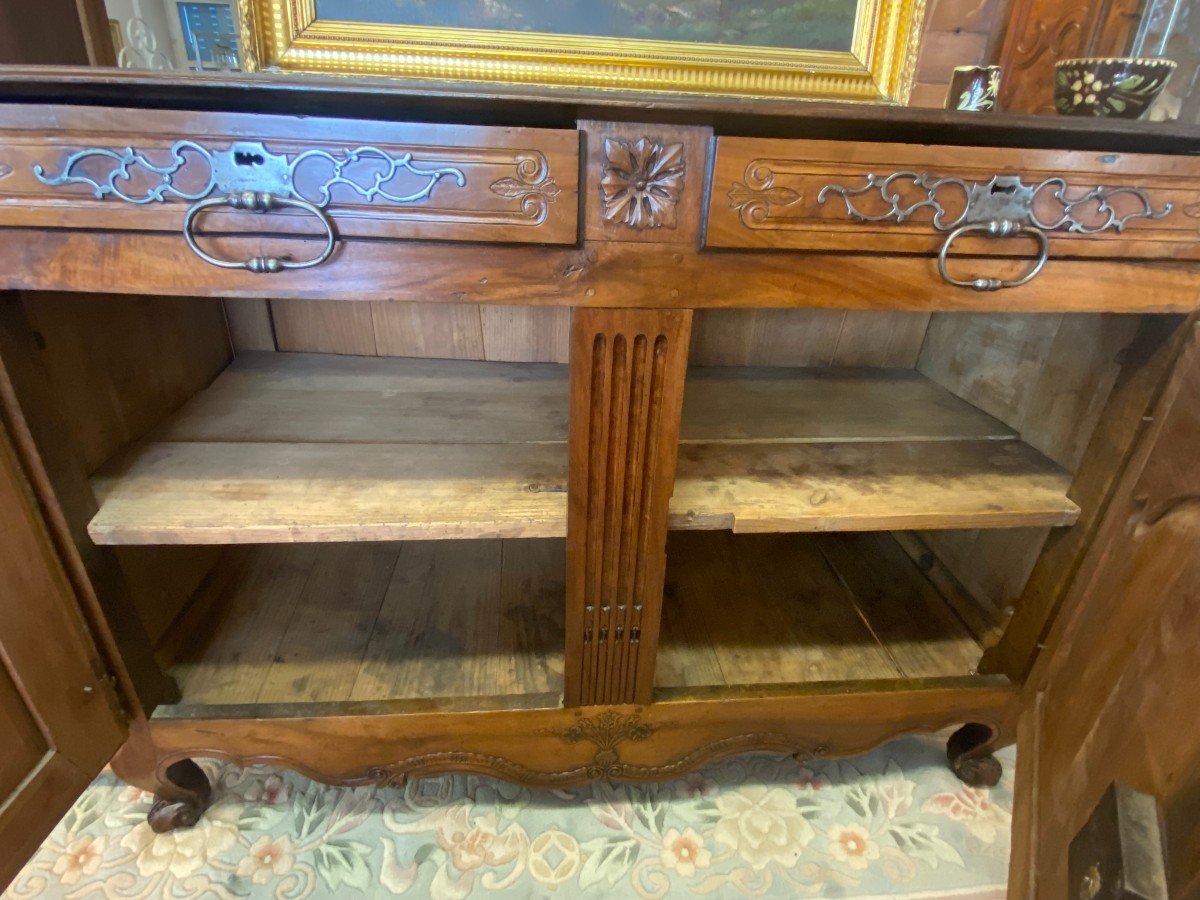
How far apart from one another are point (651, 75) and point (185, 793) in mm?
1207

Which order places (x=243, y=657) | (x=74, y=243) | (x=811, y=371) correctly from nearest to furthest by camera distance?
(x=74, y=243) < (x=243, y=657) < (x=811, y=371)

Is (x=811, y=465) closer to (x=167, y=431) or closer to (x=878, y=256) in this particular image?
(x=878, y=256)

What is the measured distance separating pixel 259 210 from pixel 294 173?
0.04 metres

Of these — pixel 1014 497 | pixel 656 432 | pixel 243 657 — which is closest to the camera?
pixel 656 432

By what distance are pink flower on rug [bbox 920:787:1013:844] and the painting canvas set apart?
116cm

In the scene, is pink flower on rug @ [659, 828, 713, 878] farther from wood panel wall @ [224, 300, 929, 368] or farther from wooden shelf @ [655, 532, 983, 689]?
wood panel wall @ [224, 300, 929, 368]

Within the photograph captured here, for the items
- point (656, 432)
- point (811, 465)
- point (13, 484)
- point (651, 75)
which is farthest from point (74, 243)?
point (811, 465)

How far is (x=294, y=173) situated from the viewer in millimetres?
513

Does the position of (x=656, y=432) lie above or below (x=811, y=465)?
above

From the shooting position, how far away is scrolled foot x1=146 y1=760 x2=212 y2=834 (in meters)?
0.86

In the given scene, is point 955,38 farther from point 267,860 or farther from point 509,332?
point 267,860

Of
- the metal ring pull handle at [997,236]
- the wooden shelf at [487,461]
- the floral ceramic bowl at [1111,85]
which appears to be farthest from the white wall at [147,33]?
the floral ceramic bowl at [1111,85]

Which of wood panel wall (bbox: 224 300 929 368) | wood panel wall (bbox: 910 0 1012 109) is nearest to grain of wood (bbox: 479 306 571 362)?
wood panel wall (bbox: 224 300 929 368)

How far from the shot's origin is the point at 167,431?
849 millimetres
